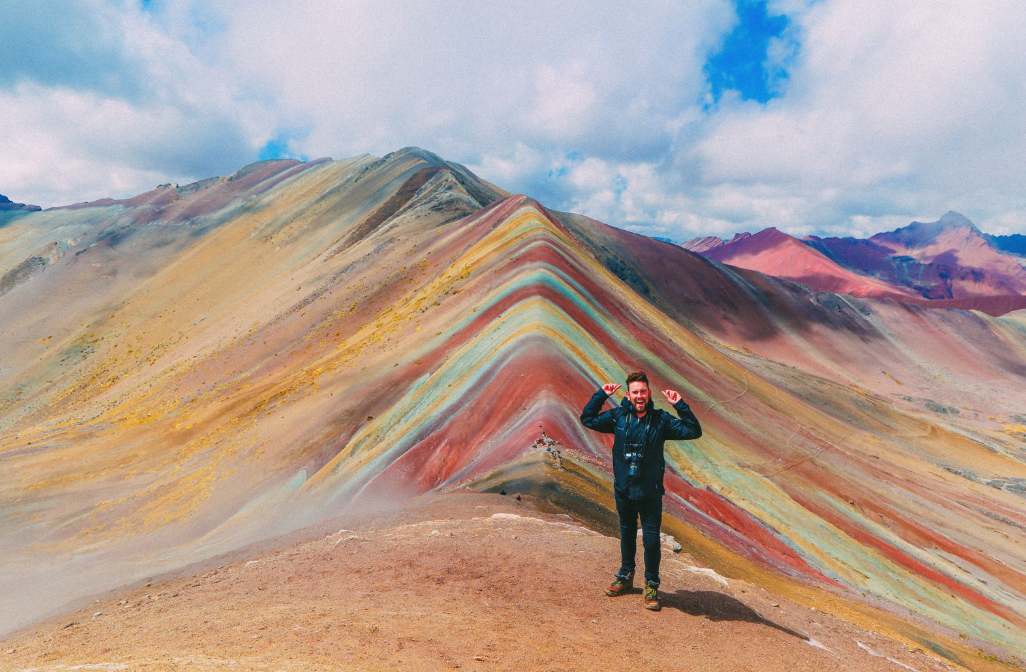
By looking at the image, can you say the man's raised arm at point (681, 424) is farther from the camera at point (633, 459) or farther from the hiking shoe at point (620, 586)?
the hiking shoe at point (620, 586)

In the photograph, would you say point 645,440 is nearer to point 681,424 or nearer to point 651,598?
point 681,424

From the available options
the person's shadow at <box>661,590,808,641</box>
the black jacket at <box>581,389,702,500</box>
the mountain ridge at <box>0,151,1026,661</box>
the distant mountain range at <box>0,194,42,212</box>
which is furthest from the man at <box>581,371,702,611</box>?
the distant mountain range at <box>0,194,42,212</box>

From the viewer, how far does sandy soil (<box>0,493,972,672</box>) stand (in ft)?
17.4

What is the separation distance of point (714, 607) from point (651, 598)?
3.32 feet

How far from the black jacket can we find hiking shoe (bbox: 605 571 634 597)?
1.13 m

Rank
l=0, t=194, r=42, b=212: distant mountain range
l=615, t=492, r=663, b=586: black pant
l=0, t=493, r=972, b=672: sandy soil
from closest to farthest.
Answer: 1. l=0, t=493, r=972, b=672: sandy soil
2. l=615, t=492, r=663, b=586: black pant
3. l=0, t=194, r=42, b=212: distant mountain range

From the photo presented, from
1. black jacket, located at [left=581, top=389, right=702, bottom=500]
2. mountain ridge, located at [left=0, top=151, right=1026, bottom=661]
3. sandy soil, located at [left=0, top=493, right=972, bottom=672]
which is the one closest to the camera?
sandy soil, located at [left=0, top=493, right=972, bottom=672]

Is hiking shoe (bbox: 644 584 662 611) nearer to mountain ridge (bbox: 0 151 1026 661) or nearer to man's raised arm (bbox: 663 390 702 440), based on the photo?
man's raised arm (bbox: 663 390 702 440)

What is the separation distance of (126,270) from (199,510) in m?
64.7

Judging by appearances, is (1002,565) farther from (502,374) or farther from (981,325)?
(981,325)

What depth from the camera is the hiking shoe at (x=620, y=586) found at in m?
6.64

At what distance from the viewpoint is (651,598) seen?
6.43 m

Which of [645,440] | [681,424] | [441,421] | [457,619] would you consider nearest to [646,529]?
[645,440]

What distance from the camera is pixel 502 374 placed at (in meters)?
18.0
